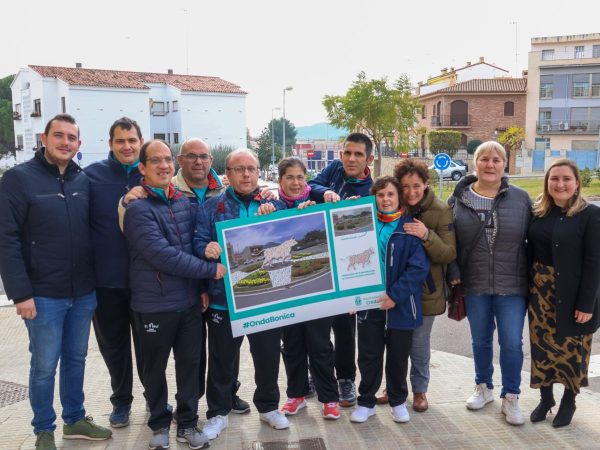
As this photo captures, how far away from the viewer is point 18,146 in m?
56.9

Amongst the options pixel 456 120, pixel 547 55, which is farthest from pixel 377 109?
pixel 547 55

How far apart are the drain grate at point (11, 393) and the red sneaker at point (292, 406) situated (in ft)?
8.72

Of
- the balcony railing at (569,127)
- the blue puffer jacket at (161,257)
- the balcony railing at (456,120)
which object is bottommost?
the blue puffer jacket at (161,257)

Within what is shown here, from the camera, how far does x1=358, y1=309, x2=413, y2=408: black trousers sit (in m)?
4.42

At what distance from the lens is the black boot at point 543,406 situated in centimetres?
459

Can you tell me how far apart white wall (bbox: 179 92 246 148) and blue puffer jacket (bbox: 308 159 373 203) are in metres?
46.2

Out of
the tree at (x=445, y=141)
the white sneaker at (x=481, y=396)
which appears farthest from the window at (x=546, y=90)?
the white sneaker at (x=481, y=396)

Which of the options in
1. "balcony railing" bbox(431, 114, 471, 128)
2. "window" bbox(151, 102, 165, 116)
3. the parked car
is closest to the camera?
the parked car

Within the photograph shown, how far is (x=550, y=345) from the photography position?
4488mm

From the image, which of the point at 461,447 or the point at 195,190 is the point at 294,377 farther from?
the point at 195,190

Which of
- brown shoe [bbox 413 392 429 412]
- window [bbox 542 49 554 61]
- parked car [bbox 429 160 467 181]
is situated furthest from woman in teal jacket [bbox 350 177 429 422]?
window [bbox 542 49 554 61]

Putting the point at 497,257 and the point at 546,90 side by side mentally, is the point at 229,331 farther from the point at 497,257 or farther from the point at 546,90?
the point at 546,90

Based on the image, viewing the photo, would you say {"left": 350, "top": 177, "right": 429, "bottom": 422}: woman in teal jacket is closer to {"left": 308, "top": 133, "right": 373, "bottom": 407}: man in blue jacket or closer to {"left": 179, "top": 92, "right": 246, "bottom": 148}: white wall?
{"left": 308, "top": 133, "right": 373, "bottom": 407}: man in blue jacket

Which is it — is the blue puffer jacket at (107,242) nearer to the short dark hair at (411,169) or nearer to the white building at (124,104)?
the short dark hair at (411,169)
